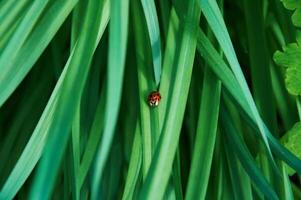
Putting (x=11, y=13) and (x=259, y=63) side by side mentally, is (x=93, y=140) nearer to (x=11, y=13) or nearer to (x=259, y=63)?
(x=11, y=13)

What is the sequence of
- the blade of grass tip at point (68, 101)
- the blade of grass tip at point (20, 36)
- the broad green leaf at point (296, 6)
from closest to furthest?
the blade of grass tip at point (68, 101)
the blade of grass tip at point (20, 36)
the broad green leaf at point (296, 6)

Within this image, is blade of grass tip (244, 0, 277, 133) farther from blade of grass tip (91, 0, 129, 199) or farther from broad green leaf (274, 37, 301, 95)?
blade of grass tip (91, 0, 129, 199)

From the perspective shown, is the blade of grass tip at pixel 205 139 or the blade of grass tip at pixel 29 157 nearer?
the blade of grass tip at pixel 29 157

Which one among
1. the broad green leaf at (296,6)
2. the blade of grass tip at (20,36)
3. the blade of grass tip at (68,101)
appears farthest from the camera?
the broad green leaf at (296,6)

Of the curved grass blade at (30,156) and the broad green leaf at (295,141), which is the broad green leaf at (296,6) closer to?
the broad green leaf at (295,141)

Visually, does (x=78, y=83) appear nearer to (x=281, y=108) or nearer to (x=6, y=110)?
(x=6, y=110)

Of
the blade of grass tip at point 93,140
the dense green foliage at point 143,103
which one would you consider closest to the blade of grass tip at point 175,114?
the dense green foliage at point 143,103

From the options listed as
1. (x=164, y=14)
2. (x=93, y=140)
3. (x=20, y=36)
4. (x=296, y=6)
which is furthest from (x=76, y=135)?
(x=296, y=6)

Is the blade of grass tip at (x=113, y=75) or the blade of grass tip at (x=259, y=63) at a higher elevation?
the blade of grass tip at (x=259, y=63)
